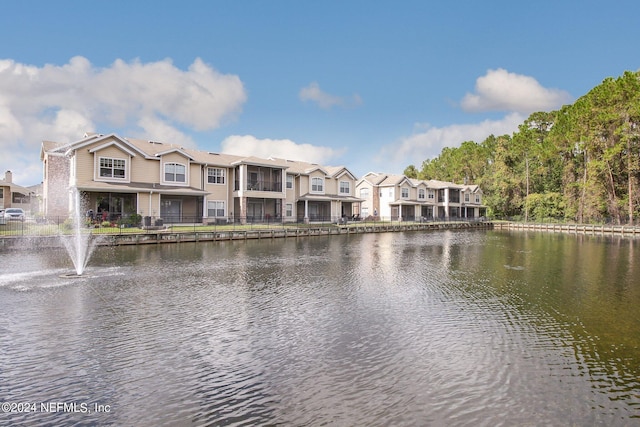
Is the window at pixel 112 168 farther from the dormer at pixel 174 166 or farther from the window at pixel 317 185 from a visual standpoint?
the window at pixel 317 185

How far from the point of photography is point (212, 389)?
279 inches

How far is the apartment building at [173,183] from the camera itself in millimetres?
34094

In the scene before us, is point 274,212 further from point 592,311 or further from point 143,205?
point 592,311

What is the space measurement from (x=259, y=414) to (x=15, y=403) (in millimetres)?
4134

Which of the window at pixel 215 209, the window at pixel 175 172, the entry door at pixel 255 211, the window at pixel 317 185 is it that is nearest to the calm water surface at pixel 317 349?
the window at pixel 175 172

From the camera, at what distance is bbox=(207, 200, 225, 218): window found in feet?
137

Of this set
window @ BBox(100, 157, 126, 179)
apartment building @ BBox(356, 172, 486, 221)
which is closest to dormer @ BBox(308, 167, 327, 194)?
apartment building @ BBox(356, 172, 486, 221)

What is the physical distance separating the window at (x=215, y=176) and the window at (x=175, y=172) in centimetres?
294

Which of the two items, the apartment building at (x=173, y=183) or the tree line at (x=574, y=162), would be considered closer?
the apartment building at (x=173, y=183)

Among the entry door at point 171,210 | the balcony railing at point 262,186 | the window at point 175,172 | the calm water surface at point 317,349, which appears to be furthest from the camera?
the balcony railing at point 262,186

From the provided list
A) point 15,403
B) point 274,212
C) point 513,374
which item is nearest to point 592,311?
point 513,374

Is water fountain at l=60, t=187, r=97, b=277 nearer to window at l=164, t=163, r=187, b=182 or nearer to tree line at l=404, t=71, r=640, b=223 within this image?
window at l=164, t=163, r=187, b=182

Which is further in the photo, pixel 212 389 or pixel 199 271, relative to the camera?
A: pixel 199 271

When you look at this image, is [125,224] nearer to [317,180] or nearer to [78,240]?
[78,240]
